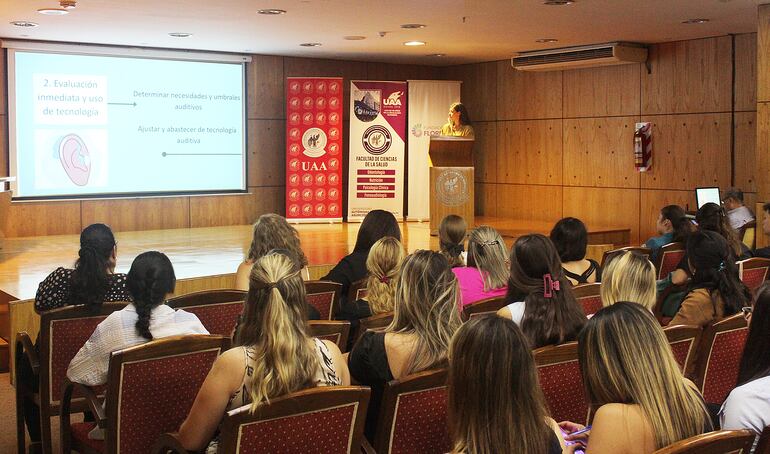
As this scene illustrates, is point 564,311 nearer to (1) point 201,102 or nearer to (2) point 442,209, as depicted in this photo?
(2) point 442,209

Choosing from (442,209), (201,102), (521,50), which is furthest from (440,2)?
(201,102)

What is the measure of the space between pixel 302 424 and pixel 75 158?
10370 millimetres

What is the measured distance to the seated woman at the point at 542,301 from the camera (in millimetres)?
3236

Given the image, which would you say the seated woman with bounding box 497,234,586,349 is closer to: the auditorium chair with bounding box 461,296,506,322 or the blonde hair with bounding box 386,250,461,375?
the auditorium chair with bounding box 461,296,506,322

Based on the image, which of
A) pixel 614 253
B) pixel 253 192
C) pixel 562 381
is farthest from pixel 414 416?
pixel 253 192

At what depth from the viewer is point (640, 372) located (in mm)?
2023

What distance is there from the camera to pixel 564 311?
326 cm

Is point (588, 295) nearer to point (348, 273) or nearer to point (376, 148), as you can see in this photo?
point (348, 273)

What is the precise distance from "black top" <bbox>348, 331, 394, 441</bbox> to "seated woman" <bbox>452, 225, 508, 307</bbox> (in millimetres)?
1580

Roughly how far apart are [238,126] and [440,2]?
17.8 ft

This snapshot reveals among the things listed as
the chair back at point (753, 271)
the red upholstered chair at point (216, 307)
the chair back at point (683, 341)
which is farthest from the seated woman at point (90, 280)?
the chair back at point (753, 271)

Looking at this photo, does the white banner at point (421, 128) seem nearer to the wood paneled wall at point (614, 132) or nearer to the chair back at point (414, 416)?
the wood paneled wall at point (614, 132)

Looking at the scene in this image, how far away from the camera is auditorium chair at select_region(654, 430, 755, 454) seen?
1747 mm

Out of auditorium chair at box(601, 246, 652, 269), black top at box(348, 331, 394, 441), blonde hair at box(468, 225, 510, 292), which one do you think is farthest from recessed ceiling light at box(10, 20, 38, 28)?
black top at box(348, 331, 394, 441)
